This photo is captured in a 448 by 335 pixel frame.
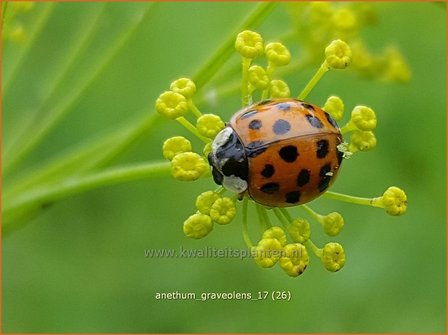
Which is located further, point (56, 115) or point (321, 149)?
point (56, 115)

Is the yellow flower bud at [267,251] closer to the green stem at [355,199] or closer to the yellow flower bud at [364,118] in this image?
the green stem at [355,199]

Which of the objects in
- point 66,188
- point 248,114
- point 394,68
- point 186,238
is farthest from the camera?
point 186,238

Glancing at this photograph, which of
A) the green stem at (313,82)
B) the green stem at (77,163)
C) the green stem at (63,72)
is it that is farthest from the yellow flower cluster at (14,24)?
the green stem at (313,82)

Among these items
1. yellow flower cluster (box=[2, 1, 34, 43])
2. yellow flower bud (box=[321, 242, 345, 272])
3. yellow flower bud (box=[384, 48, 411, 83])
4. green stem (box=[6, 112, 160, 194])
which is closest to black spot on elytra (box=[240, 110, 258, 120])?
yellow flower bud (box=[321, 242, 345, 272])

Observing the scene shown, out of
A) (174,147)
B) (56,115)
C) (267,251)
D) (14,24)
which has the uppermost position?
(14,24)

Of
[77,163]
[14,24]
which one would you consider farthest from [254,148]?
[14,24]

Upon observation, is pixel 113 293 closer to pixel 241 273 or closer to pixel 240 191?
pixel 241 273

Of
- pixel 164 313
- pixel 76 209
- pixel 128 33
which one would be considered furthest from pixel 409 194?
pixel 128 33

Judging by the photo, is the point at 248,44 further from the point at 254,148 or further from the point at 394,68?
the point at 394,68
